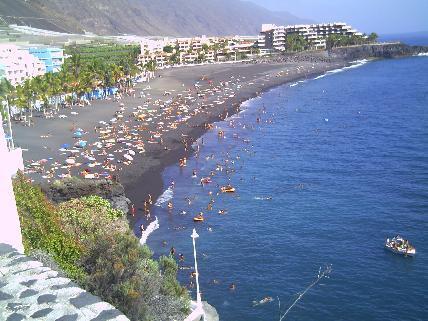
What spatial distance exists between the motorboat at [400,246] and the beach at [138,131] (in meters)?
15.2

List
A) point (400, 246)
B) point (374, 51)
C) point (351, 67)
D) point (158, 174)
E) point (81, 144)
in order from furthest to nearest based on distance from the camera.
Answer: point (374, 51) < point (351, 67) < point (81, 144) < point (158, 174) < point (400, 246)

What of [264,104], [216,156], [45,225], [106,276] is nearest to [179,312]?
[106,276]

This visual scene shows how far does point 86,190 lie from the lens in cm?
3077

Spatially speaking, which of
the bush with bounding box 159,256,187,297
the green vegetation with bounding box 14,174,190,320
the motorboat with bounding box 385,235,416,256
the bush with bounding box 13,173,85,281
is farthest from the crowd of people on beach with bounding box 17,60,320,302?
the bush with bounding box 13,173,85,281

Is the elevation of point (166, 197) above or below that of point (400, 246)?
above

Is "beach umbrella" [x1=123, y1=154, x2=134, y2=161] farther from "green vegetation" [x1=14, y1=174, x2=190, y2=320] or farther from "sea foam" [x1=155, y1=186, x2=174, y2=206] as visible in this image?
"green vegetation" [x1=14, y1=174, x2=190, y2=320]

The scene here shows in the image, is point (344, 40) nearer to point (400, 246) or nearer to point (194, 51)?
point (194, 51)

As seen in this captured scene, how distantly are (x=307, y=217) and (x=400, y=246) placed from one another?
703cm

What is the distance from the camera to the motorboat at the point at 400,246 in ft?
83.6

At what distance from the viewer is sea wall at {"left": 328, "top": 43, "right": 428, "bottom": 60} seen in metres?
160

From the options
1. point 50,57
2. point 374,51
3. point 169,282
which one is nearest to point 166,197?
point 169,282

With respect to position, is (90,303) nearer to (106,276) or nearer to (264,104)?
(106,276)

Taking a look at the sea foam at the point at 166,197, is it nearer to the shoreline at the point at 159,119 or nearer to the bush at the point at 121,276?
the shoreline at the point at 159,119

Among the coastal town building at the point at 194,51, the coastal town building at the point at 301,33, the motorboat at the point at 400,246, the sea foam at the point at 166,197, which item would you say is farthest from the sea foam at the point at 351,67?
the motorboat at the point at 400,246
